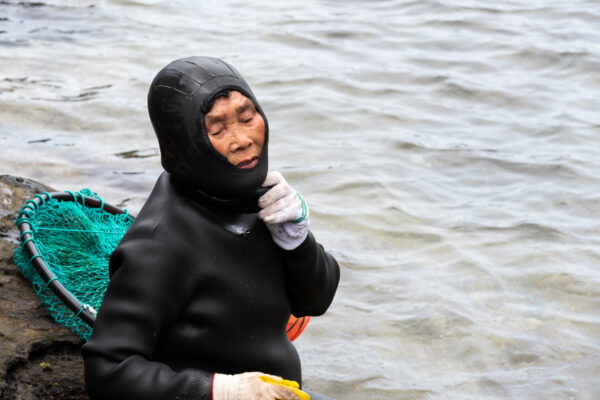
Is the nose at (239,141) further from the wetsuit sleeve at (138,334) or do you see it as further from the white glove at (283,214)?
the wetsuit sleeve at (138,334)

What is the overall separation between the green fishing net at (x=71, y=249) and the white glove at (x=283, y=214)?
3.82 feet

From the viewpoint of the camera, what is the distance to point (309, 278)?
3.22 metres

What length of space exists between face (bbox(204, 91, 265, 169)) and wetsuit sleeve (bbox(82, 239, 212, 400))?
0.40m

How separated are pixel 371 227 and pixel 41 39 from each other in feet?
19.7

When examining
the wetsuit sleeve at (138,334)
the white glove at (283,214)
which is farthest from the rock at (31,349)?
the white glove at (283,214)

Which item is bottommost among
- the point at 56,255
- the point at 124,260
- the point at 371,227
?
the point at 371,227

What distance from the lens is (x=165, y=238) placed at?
115 inches

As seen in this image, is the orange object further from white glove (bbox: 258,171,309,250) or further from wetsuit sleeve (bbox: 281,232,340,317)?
white glove (bbox: 258,171,309,250)

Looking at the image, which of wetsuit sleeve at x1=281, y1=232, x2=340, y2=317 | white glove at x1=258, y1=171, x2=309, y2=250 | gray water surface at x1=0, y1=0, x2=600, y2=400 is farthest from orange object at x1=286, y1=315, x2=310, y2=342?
gray water surface at x1=0, y1=0, x2=600, y2=400

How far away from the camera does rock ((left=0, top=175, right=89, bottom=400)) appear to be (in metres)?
3.62

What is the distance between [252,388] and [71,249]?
1.78m

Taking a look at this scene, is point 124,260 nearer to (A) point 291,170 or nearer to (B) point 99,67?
(A) point 291,170

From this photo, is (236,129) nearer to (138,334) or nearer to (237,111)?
(237,111)

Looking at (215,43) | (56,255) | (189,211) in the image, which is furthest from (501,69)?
(189,211)
